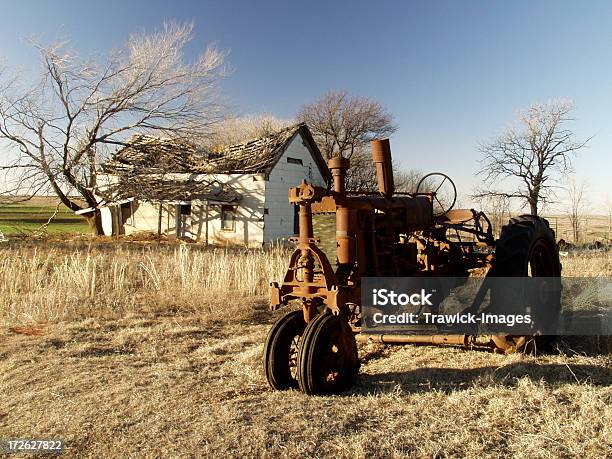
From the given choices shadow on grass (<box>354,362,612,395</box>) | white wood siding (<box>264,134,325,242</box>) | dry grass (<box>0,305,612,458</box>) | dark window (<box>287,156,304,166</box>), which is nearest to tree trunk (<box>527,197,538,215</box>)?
white wood siding (<box>264,134,325,242</box>)

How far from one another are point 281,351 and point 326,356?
17.5 inches

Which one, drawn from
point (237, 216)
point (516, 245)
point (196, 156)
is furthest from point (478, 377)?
point (196, 156)

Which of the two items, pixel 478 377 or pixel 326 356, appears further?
pixel 478 377

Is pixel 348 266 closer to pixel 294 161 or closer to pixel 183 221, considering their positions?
pixel 294 161

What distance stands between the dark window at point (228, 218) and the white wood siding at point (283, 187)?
1487 millimetres

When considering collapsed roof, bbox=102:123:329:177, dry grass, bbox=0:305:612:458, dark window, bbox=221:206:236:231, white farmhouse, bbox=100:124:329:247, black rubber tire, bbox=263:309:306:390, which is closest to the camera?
dry grass, bbox=0:305:612:458

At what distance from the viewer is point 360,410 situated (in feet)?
11.2

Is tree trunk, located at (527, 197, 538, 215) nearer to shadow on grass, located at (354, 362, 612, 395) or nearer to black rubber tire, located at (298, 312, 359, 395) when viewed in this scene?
shadow on grass, located at (354, 362, 612, 395)

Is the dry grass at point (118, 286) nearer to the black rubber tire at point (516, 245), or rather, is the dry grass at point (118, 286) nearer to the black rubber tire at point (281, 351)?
the black rubber tire at point (281, 351)

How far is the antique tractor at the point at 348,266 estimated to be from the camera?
12.2 feet

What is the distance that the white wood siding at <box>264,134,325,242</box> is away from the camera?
2002 cm

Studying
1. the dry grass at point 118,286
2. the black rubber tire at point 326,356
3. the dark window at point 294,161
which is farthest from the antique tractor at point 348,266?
the dark window at point 294,161

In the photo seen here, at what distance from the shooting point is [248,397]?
381 centimetres

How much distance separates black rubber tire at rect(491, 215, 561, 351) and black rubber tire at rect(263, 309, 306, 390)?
217 centimetres
